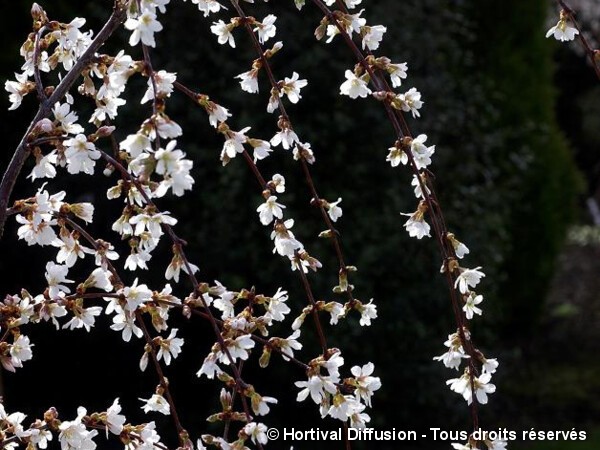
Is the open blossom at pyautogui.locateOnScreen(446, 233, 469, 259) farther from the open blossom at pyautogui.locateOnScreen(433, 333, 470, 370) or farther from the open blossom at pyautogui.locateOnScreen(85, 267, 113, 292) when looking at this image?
the open blossom at pyautogui.locateOnScreen(85, 267, 113, 292)

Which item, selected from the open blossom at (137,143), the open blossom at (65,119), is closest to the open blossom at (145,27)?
the open blossom at (137,143)

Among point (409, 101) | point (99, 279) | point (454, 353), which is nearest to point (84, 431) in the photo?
point (99, 279)

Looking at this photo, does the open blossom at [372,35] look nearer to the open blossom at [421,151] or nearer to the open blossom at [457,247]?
the open blossom at [421,151]

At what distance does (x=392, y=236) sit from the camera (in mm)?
3482

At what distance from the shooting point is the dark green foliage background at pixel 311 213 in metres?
3.40

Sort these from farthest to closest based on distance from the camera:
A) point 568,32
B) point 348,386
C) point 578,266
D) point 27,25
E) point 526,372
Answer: point 578,266 < point 526,372 < point 27,25 < point 568,32 < point 348,386

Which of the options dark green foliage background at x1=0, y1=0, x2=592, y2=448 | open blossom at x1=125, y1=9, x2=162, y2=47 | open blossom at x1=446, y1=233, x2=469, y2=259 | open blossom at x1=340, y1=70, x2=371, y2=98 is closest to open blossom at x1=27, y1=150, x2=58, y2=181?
open blossom at x1=125, y1=9, x2=162, y2=47

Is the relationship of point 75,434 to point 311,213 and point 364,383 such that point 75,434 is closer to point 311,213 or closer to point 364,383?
point 364,383

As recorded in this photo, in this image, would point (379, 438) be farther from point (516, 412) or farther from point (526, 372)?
point (526, 372)

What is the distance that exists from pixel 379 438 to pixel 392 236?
30.1 inches

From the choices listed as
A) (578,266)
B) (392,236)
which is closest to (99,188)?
(392,236)

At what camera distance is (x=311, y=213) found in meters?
3.47

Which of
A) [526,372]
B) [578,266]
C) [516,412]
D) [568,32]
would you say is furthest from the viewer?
[578,266]

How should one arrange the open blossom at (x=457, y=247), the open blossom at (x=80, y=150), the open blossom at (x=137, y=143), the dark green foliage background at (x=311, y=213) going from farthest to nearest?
the dark green foliage background at (x=311, y=213), the open blossom at (x=457, y=247), the open blossom at (x=80, y=150), the open blossom at (x=137, y=143)
